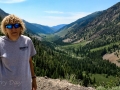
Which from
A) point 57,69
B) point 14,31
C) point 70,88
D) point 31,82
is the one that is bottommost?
point 57,69

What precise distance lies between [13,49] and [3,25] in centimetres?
69

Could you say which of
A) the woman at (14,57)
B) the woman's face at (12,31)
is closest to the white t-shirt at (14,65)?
the woman at (14,57)

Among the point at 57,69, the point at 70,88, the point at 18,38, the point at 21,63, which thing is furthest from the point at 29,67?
the point at 57,69

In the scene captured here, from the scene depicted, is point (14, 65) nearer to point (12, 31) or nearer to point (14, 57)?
point (14, 57)

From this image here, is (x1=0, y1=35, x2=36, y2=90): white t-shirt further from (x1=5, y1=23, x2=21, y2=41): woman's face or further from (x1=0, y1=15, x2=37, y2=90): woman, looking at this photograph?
(x1=5, y1=23, x2=21, y2=41): woman's face

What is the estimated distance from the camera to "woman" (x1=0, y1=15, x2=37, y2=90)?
548 cm

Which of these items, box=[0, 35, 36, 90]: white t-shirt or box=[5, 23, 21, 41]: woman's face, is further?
box=[5, 23, 21, 41]: woman's face

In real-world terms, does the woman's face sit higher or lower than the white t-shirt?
higher

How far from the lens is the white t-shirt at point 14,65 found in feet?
17.9

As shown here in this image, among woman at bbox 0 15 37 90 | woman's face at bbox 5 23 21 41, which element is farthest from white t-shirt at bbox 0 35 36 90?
woman's face at bbox 5 23 21 41

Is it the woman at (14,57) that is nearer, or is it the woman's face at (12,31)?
the woman at (14,57)

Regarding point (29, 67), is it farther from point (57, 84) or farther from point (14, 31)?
point (57, 84)

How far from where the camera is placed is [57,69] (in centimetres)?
13625

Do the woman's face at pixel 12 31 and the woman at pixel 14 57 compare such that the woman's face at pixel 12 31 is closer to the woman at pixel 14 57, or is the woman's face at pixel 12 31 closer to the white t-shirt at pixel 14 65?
the woman at pixel 14 57
